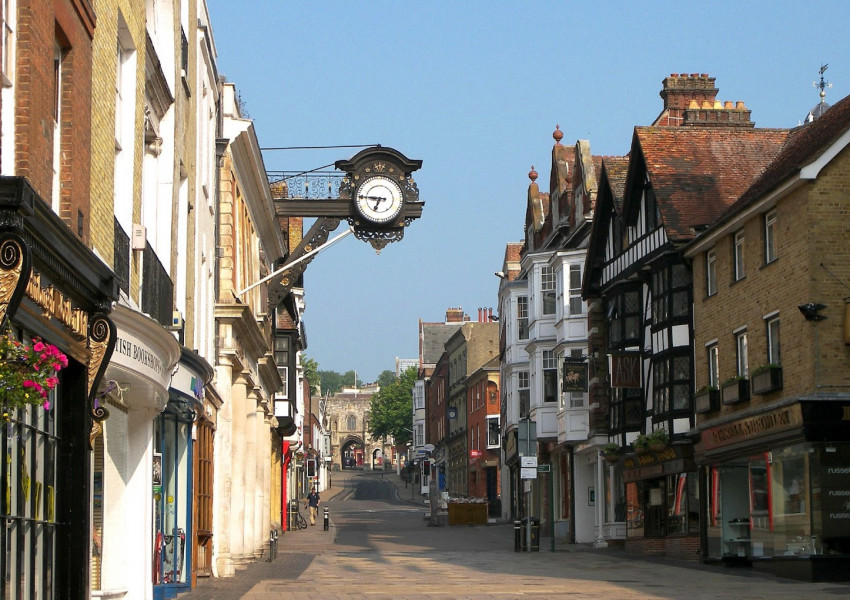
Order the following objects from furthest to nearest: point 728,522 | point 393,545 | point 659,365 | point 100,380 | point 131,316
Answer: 1. point 393,545
2. point 659,365
3. point 728,522
4. point 131,316
5. point 100,380

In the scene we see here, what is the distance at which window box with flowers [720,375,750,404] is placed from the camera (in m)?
29.4

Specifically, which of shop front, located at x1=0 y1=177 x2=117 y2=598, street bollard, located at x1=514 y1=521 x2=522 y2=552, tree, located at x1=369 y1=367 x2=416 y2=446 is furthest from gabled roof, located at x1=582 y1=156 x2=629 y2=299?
tree, located at x1=369 y1=367 x2=416 y2=446

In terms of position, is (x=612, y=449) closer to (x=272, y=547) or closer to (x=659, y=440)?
(x=659, y=440)

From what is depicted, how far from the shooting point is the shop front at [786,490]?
25.6 meters

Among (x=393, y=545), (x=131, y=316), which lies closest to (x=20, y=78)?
(x=131, y=316)

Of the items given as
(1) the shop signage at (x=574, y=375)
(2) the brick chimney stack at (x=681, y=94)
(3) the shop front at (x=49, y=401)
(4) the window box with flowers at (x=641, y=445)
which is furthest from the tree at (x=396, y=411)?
(3) the shop front at (x=49, y=401)

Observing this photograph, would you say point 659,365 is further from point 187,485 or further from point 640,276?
point 187,485

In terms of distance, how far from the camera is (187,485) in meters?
22.3

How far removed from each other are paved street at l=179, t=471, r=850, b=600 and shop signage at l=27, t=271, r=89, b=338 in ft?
31.7

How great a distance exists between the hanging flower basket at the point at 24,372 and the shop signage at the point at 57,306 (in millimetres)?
1896

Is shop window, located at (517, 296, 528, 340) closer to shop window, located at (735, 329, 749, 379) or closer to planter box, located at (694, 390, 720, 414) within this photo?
planter box, located at (694, 390, 720, 414)

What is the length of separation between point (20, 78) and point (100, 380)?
298 cm

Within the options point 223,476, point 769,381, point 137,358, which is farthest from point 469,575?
point 137,358

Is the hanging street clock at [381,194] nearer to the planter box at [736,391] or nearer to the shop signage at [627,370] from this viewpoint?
the planter box at [736,391]
